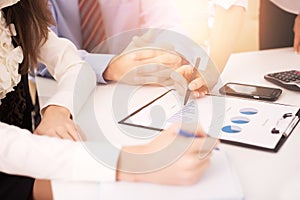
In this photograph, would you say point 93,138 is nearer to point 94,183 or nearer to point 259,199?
point 94,183

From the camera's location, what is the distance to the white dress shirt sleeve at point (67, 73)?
0.82m

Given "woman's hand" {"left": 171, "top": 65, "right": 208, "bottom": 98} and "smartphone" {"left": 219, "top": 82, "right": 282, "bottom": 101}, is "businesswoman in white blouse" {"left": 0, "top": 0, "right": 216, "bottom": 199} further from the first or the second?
"smartphone" {"left": 219, "top": 82, "right": 282, "bottom": 101}

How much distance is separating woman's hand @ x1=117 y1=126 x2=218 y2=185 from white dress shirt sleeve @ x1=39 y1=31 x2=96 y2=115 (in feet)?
0.81

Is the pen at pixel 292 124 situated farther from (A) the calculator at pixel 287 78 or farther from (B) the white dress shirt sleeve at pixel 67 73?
(B) the white dress shirt sleeve at pixel 67 73

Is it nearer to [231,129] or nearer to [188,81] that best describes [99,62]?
[188,81]

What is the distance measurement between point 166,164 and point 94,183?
0.10m

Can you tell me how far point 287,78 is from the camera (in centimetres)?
94

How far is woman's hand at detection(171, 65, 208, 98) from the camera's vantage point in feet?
2.77

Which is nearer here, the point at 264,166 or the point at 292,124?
the point at 264,166

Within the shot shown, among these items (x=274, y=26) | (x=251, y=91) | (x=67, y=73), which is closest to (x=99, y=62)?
(x=67, y=73)

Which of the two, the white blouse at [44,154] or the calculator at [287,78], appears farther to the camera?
the calculator at [287,78]

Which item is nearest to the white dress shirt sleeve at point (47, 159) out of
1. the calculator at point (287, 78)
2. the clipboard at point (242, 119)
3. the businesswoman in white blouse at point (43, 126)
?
the businesswoman in white blouse at point (43, 126)

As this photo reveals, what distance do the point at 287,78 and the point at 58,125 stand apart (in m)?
0.50

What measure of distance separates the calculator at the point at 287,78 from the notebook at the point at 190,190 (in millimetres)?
402
